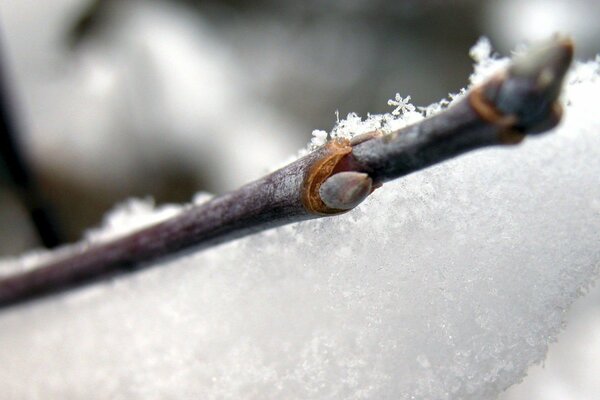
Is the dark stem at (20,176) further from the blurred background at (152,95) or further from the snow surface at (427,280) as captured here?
the snow surface at (427,280)

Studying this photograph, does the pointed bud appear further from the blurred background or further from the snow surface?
the blurred background

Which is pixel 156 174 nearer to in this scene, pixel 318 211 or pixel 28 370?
pixel 28 370

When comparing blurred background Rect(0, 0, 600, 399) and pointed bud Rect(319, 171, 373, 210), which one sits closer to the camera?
pointed bud Rect(319, 171, 373, 210)

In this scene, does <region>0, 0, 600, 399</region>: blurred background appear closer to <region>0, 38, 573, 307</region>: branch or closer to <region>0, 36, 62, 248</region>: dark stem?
<region>0, 36, 62, 248</region>: dark stem

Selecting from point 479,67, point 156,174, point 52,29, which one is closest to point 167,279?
point 479,67

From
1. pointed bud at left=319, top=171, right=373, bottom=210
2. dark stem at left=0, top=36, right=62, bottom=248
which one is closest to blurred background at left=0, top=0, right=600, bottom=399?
dark stem at left=0, top=36, right=62, bottom=248

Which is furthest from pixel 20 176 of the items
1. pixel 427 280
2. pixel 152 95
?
pixel 427 280

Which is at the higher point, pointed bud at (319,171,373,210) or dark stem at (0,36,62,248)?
dark stem at (0,36,62,248)

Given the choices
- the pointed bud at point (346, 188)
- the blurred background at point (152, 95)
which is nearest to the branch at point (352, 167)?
the pointed bud at point (346, 188)

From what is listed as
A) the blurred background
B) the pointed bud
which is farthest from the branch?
the blurred background
